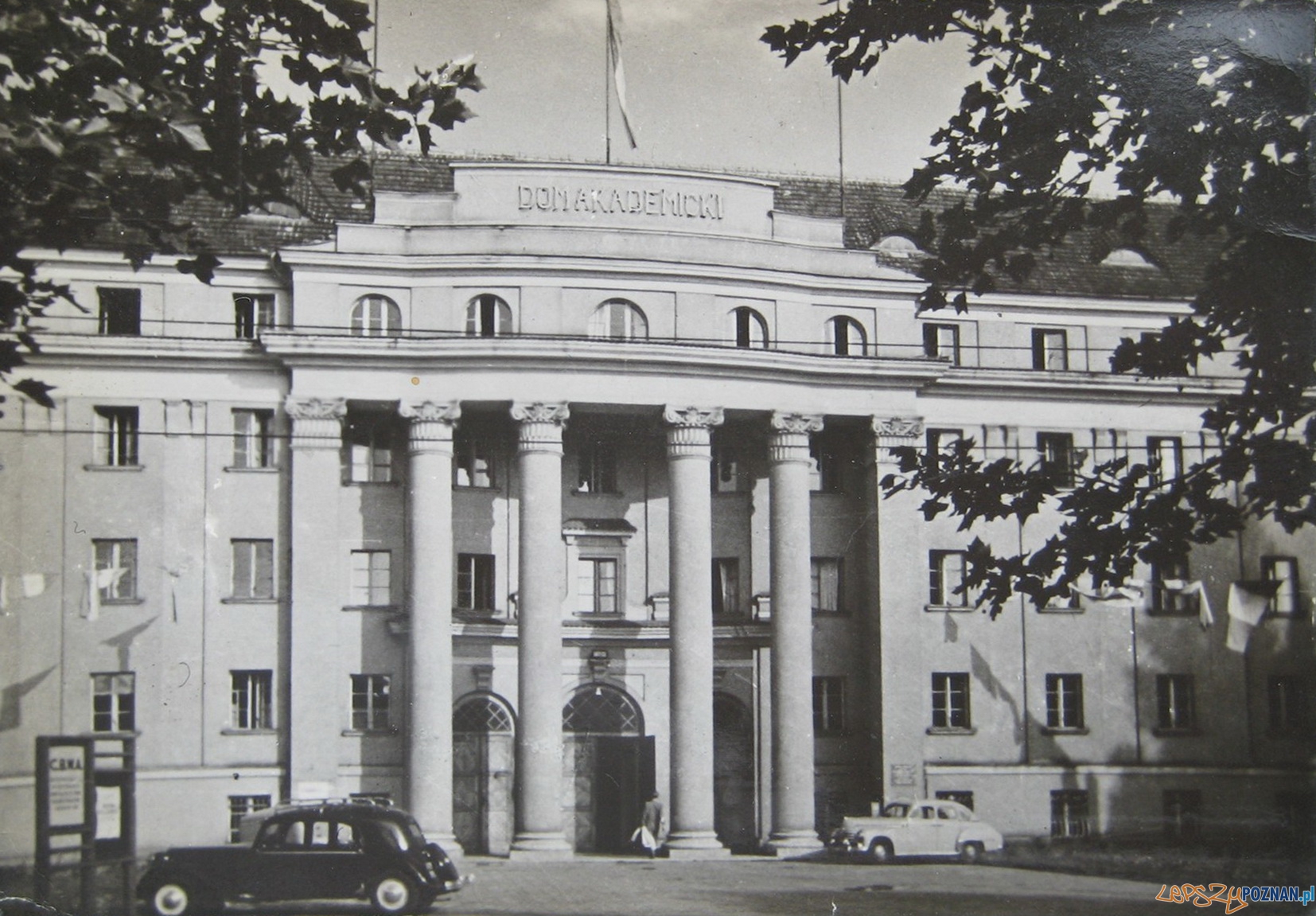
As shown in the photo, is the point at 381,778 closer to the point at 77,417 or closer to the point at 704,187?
the point at 77,417

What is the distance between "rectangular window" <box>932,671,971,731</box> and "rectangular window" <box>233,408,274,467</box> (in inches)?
669

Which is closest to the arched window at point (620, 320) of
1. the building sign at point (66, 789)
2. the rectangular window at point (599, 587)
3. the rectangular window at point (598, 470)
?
the rectangular window at point (598, 470)

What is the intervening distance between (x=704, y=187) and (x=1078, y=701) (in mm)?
15337

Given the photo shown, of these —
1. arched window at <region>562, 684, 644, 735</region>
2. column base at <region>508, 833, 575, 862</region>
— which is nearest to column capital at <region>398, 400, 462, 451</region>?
arched window at <region>562, 684, 644, 735</region>

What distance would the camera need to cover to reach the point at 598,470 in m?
41.5

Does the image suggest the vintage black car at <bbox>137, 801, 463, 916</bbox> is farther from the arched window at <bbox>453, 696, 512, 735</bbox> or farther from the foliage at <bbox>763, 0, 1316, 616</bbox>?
the arched window at <bbox>453, 696, 512, 735</bbox>

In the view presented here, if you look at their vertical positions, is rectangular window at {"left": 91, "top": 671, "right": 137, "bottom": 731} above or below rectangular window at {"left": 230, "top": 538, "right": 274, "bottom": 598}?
below

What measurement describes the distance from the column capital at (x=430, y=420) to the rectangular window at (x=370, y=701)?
18.4ft

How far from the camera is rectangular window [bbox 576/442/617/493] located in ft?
136

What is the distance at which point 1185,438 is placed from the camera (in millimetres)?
36188

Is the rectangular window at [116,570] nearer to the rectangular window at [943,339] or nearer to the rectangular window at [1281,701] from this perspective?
A: the rectangular window at [943,339]

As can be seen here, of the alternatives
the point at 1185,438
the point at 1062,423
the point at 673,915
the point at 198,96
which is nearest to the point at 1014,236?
the point at 198,96

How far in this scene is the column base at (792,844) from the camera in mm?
37406

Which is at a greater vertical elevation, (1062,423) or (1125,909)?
(1062,423)
